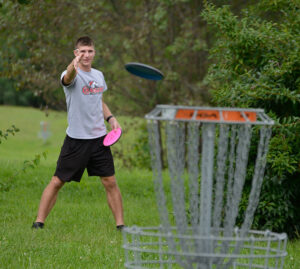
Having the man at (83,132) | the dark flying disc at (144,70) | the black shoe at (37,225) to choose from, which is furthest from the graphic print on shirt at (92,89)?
the dark flying disc at (144,70)

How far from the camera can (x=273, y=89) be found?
479cm

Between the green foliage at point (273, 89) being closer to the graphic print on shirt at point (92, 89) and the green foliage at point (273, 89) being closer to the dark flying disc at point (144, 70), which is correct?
the graphic print on shirt at point (92, 89)

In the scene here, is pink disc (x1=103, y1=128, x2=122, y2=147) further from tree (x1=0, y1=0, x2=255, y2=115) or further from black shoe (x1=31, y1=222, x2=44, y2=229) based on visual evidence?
tree (x1=0, y1=0, x2=255, y2=115)

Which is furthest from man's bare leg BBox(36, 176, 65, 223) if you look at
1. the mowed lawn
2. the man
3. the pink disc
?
the pink disc

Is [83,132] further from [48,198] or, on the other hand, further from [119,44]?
[119,44]

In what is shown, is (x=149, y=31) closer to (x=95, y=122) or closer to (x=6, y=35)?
Answer: (x=6, y=35)

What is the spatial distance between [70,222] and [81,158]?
0.81m

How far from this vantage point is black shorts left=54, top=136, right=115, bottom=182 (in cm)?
519

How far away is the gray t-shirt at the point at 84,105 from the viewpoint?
5.10 meters

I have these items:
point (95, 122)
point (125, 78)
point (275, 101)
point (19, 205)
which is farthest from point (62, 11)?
point (275, 101)

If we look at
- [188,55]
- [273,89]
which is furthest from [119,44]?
[273,89]

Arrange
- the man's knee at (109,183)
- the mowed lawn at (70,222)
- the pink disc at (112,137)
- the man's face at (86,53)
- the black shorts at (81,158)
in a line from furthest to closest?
the man's knee at (109,183) → the black shorts at (81,158) → the man's face at (86,53) → the pink disc at (112,137) → the mowed lawn at (70,222)

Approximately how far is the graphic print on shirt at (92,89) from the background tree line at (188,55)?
950 mm

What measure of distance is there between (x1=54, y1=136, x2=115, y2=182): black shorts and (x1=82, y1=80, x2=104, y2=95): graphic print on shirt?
0.46 meters
